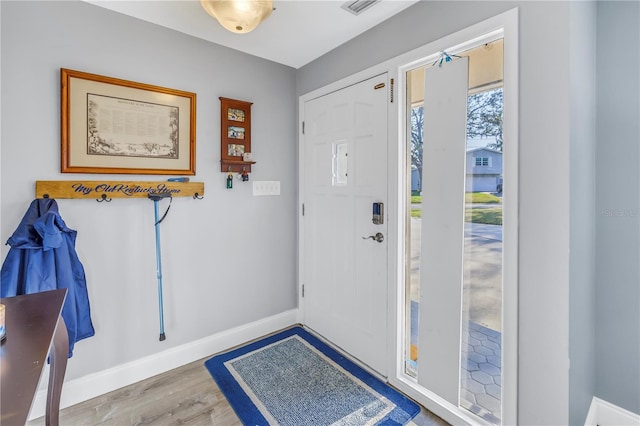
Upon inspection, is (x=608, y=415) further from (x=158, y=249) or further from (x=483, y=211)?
(x=158, y=249)

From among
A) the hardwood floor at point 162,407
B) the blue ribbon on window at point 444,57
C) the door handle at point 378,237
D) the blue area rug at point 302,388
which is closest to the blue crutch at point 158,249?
the hardwood floor at point 162,407

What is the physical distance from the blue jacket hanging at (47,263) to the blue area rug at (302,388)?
3.13 ft

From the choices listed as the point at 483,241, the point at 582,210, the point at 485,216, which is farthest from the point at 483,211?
the point at 582,210

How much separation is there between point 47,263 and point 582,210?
2757 millimetres

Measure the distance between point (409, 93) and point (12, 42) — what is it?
2.28 metres

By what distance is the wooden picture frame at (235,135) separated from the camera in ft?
7.95

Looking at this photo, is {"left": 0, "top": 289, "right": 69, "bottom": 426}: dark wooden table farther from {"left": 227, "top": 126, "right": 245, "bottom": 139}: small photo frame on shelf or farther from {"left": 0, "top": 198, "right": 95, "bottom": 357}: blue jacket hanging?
{"left": 227, "top": 126, "right": 245, "bottom": 139}: small photo frame on shelf

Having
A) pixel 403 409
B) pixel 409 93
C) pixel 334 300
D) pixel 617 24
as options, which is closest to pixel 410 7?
pixel 409 93

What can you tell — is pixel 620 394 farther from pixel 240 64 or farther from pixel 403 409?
pixel 240 64

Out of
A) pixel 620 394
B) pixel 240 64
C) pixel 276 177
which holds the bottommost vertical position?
pixel 620 394

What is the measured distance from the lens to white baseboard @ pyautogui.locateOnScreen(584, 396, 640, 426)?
63.9 inches

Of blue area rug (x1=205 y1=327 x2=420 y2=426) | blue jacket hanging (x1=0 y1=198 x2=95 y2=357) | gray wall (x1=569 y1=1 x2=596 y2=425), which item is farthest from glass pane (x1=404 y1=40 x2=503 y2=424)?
blue jacket hanging (x1=0 y1=198 x2=95 y2=357)

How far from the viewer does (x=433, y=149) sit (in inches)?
69.9

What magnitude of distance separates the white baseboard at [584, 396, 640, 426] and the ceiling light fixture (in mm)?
2668
